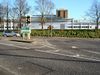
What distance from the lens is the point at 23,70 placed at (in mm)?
11102

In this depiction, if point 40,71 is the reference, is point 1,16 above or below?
above

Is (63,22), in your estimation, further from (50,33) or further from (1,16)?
(50,33)

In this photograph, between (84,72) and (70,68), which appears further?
(70,68)

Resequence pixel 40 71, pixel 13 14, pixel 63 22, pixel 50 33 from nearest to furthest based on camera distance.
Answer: pixel 40 71
pixel 50 33
pixel 13 14
pixel 63 22

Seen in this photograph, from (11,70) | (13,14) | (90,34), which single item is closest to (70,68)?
(11,70)

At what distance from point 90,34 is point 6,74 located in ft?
135

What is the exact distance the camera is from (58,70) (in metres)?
10.9

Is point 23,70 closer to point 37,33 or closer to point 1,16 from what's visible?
point 37,33

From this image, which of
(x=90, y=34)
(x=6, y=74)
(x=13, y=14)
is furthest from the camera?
(x=13, y=14)

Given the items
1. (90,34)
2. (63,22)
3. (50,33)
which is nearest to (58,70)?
(90,34)

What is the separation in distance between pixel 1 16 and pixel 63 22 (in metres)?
47.4

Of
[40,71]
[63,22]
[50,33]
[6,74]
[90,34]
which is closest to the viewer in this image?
[6,74]

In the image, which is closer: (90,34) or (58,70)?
(58,70)

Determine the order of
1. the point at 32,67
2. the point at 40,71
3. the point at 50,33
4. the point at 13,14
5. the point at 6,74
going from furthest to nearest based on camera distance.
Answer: the point at 13,14
the point at 50,33
the point at 32,67
the point at 40,71
the point at 6,74
